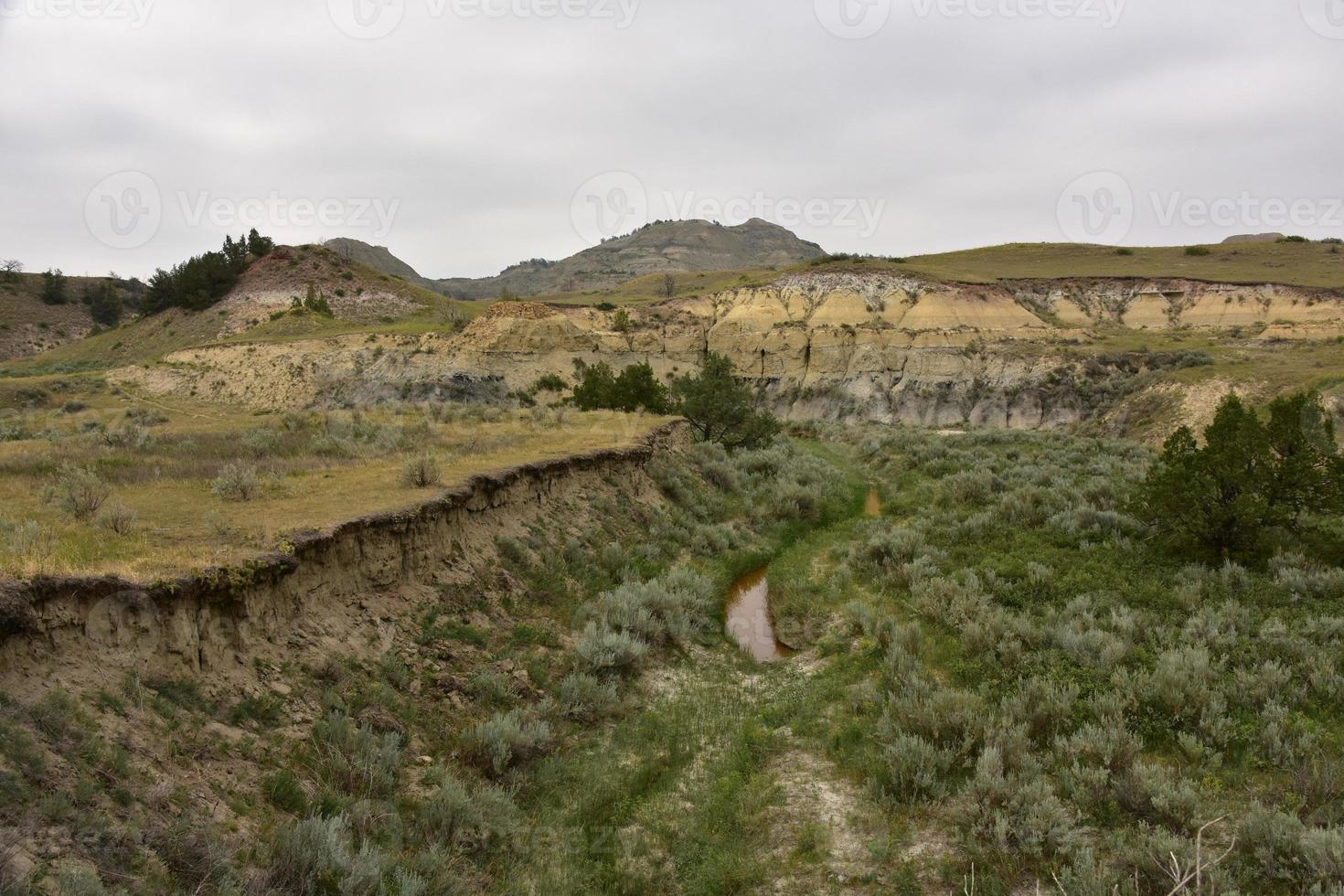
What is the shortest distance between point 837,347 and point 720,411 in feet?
87.9

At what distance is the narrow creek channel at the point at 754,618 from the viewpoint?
37.4 feet

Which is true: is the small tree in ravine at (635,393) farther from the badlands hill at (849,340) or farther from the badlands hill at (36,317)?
the badlands hill at (36,317)

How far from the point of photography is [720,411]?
26.1 metres

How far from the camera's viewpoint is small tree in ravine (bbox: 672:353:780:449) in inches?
1029

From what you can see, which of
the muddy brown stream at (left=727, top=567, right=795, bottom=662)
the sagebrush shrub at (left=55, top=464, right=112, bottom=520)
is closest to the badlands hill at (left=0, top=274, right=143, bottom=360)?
the sagebrush shrub at (left=55, top=464, right=112, bottom=520)

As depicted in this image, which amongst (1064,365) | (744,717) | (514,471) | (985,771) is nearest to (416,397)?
(514,471)

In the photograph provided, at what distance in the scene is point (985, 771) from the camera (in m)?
6.35

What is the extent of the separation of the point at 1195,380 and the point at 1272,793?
32.9 meters

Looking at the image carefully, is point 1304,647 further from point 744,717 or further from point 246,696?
point 246,696

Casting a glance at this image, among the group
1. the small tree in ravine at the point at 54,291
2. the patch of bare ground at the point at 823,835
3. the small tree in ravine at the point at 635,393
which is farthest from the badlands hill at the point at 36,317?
the patch of bare ground at the point at 823,835

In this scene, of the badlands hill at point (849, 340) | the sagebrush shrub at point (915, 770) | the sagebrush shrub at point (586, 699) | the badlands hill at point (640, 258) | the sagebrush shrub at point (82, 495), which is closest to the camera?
the sagebrush shrub at point (915, 770)

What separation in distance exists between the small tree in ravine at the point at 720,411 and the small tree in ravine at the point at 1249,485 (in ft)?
51.8

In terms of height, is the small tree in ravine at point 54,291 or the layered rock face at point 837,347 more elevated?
the small tree in ravine at point 54,291

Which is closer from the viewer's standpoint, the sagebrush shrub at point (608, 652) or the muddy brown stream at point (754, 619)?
the sagebrush shrub at point (608, 652)
